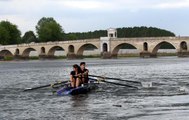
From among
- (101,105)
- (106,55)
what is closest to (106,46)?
(106,55)

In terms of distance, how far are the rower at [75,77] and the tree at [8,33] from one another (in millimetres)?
124926


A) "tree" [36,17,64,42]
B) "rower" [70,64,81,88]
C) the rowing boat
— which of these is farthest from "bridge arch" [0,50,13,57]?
"rower" [70,64,81,88]

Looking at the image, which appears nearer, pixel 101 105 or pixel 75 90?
pixel 101 105

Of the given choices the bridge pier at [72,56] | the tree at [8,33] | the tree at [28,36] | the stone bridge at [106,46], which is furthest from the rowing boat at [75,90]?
the tree at [28,36]

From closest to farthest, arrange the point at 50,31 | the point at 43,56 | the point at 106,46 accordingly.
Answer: the point at 106,46, the point at 43,56, the point at 50,31

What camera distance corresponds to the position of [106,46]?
135375mm

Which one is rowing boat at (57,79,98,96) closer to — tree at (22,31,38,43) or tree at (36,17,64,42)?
tree at (36,17,64,42)

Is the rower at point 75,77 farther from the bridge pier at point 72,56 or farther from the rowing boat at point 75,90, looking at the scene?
the bridge pier at point 72,56

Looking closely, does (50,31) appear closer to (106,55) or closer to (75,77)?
(106,55)

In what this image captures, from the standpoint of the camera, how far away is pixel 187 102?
26062 millimetres

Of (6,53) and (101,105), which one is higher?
(6,53)

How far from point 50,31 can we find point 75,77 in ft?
413

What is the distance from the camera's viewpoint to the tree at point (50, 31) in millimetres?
156375

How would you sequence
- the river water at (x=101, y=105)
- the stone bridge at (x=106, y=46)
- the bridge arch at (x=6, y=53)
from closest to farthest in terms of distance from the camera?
the river water at (x=101, y=105)
the stone bridge at (x=106, y=46)
the bridge arch at (x=6, y=53)
